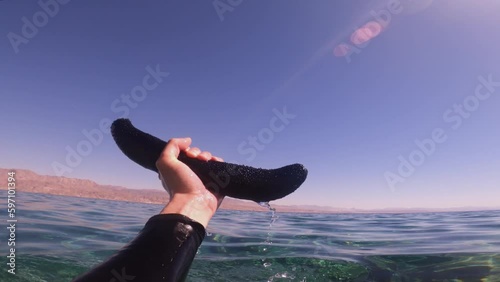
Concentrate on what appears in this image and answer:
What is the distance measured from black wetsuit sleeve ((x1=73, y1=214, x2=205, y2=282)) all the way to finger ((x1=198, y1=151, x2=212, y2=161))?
773 millimetres

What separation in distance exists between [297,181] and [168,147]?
111cm

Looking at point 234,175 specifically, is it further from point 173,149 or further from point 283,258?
point 283,258

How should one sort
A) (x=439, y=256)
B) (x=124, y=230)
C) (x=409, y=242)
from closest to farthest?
(x=439, y=256) → (x=409, y=242) → (x=124, y=230)

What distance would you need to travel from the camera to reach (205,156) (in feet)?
8.59

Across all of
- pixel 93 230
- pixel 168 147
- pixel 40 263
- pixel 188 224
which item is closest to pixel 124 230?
pixel 93 230

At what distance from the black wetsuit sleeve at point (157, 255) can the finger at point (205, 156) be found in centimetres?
77

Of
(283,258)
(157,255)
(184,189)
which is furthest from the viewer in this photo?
A: (283,258)

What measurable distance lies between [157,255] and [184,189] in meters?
0.72

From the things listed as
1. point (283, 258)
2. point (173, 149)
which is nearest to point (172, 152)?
point (173, 149)

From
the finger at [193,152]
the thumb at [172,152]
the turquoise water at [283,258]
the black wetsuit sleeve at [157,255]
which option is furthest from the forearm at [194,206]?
the turquoise water at [283,258]

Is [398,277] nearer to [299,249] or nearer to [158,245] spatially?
[299,249]

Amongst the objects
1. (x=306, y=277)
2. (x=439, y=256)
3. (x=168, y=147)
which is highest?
(x=168, y=147)

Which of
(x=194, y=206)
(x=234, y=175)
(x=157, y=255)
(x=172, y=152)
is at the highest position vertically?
(x=172, y=152)

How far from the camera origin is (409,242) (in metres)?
7.00
